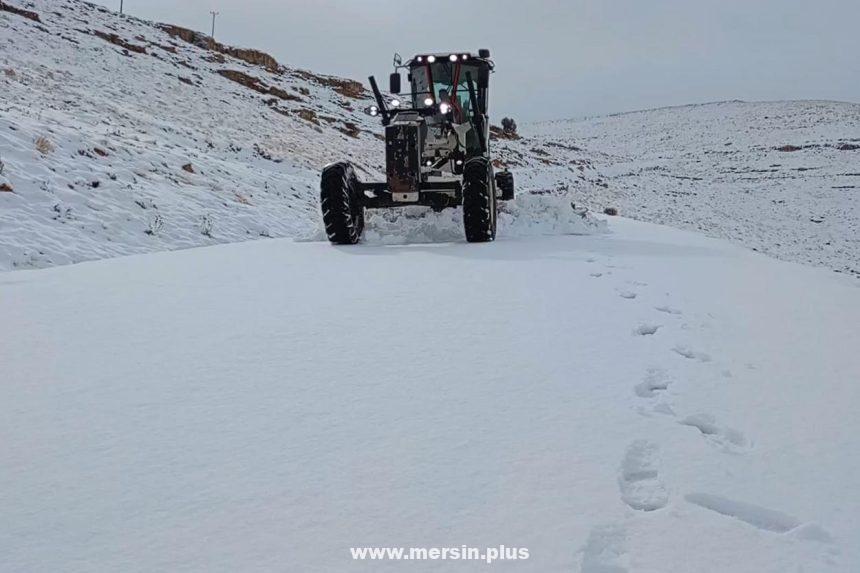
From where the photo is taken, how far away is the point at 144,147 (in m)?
11.7

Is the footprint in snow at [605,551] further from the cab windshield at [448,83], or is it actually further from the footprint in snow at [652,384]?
the cab windshield at [448,83]

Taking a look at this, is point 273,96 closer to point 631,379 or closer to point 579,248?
point 579,248

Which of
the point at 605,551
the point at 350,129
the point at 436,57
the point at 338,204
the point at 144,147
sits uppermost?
the point at 350,129

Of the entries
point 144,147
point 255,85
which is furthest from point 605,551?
point 255,85

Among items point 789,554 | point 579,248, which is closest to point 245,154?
point 579,248

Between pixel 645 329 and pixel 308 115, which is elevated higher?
pixel 308 115

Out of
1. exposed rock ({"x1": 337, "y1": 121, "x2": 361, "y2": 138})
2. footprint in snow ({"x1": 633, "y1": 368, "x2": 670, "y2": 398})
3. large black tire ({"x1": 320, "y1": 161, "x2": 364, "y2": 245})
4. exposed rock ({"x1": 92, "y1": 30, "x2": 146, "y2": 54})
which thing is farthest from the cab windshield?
exposed rock ({"x1": 92, "y1": 30, "x2": 146, "y2": 54})

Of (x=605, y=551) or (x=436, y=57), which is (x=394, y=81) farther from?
(x=605, y=551)

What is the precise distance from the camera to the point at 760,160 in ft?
125

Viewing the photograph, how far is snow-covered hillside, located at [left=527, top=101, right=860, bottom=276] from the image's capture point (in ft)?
45.2

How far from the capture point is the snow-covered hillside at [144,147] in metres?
7.45

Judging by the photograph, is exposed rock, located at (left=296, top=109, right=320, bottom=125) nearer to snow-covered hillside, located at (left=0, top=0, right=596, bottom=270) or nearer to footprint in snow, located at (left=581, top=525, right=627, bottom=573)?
snow-covered hillside, located at (left=0, top=0, right=596, bottom=270)

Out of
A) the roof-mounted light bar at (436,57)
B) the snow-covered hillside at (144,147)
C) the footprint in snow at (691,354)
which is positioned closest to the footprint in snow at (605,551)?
the footprint in snow at (691,354)

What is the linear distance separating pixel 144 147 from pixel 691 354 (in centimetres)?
1127
